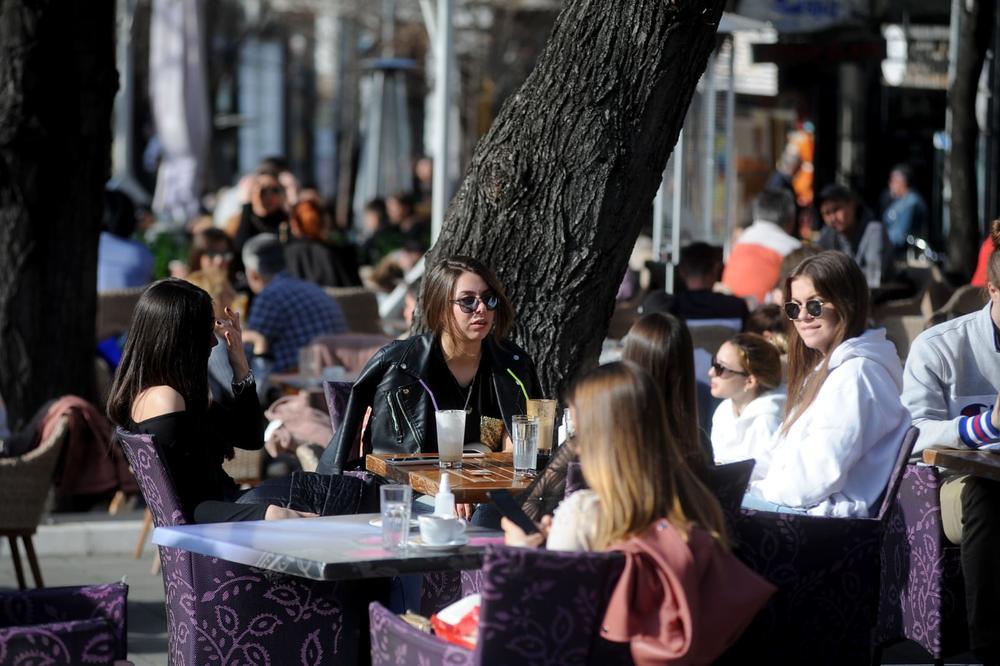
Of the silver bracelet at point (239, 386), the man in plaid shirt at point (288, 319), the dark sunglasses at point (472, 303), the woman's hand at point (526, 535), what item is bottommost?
the man in plaid shirt at point (288, 319)

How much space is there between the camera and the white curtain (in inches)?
776

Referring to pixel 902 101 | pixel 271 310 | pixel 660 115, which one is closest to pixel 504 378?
pixel 660 115

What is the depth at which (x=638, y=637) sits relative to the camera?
138 inches

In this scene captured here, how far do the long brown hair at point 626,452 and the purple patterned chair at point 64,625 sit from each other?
45.1 inches

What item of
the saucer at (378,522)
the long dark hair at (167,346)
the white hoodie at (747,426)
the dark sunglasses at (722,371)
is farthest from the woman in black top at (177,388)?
the dark sunglasses at (722,371)

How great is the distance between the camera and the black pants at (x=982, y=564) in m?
5.29

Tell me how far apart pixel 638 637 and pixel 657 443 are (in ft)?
1.46

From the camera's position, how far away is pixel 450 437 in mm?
5117

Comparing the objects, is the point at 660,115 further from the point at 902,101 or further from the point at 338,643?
the point at 902,101

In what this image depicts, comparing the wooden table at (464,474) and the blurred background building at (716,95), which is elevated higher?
the blurred background building at (716,95)

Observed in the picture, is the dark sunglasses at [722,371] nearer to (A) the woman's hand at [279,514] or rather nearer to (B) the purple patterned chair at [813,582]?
(B) the purple patterned chair at [813,582]

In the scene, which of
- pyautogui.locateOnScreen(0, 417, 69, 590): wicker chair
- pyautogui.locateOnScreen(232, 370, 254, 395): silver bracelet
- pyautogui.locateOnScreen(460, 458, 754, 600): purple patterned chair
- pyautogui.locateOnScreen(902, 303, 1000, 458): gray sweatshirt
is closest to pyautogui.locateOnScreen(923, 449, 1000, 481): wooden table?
pyautogui.locateOnScreen(902, 303, 1000, 458): gray sweatshirt

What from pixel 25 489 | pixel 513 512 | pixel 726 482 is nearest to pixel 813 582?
pixel 726 482

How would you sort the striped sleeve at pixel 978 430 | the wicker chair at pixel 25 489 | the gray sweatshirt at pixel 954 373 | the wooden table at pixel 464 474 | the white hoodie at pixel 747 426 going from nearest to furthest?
the wooden table at pixel 464 474 → the striped sleeve at pixel 978 430 → the gray sweatshirt at pixel 954 373 → the white hoodie at pixel 747 426 → the wicker chair at pixel 25 489
